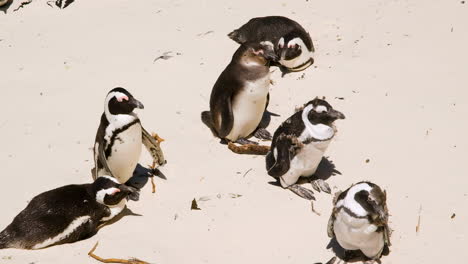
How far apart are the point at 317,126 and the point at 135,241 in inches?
56.8

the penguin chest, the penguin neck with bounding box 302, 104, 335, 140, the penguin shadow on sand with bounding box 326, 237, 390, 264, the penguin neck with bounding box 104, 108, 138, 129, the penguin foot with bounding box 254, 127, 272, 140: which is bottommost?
the penguin foot with bounding box 254, 127, 272, 140

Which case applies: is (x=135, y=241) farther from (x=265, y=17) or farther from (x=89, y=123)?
(x=265, y=17)

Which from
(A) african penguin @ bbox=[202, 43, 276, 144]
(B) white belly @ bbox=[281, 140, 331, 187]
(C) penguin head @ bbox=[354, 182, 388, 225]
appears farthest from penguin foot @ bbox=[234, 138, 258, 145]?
(C) penguin head @ bbox=[354, 182, 388, 225]

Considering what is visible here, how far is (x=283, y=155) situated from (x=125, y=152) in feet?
3.67

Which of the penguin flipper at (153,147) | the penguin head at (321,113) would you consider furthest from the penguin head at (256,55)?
the penguin flipper at (153,147)

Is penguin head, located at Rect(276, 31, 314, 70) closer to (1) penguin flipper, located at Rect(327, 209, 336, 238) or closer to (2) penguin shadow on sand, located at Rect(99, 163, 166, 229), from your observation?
(2) penguin shadow on sand, located at Rect(99, 163, 166, 229)

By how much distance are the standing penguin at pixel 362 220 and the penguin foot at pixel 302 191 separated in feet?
2.17

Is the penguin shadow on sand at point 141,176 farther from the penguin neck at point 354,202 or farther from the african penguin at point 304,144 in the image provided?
the penguin neck at point 354,202

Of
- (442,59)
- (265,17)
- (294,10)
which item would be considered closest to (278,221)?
(442,59)

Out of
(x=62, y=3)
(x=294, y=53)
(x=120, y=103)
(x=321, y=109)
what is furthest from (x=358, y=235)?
(x=62, y=3)

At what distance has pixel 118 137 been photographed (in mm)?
4625

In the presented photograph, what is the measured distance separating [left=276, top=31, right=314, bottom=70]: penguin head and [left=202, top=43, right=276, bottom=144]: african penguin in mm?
909

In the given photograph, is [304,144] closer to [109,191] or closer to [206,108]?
[109,191]

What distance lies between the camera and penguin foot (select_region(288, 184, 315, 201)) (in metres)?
4.62
